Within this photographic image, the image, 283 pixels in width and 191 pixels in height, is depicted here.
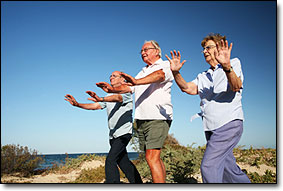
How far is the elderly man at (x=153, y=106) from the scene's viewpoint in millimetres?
2658

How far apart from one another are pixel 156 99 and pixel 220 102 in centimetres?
74

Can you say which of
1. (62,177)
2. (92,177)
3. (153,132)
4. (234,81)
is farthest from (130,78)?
(62,177)

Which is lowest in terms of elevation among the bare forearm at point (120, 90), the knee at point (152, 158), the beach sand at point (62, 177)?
the beach sand at point (62, 177)

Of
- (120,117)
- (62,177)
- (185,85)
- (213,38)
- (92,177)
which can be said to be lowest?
(62,177)

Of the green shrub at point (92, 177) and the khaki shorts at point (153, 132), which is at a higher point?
the khaki shorts at point (153, 132)

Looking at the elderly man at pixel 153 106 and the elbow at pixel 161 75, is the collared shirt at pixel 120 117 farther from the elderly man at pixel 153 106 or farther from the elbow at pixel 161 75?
the elbow at pixel 161 75

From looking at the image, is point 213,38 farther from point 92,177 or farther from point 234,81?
point 92,177

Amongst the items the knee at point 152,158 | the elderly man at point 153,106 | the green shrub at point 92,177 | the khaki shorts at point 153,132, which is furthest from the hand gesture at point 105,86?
the green shrub at point 92,177

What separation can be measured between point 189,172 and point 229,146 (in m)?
2.09

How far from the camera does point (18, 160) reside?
5.28 metres

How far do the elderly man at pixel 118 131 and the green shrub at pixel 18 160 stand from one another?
8.90 ft

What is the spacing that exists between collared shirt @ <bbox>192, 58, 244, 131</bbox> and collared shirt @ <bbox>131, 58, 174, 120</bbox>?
1.53ft

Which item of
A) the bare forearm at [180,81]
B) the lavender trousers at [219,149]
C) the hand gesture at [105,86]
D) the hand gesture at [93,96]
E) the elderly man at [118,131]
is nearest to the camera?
the lavender trousers at [219,149]

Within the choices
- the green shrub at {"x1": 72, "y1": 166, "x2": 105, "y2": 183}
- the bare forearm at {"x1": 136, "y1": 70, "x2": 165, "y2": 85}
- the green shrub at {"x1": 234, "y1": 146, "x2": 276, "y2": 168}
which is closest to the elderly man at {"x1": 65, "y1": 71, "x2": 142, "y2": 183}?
the bare forearm at {"x1": 136, "y1": 70, "x2": 165, "y2": 85}
